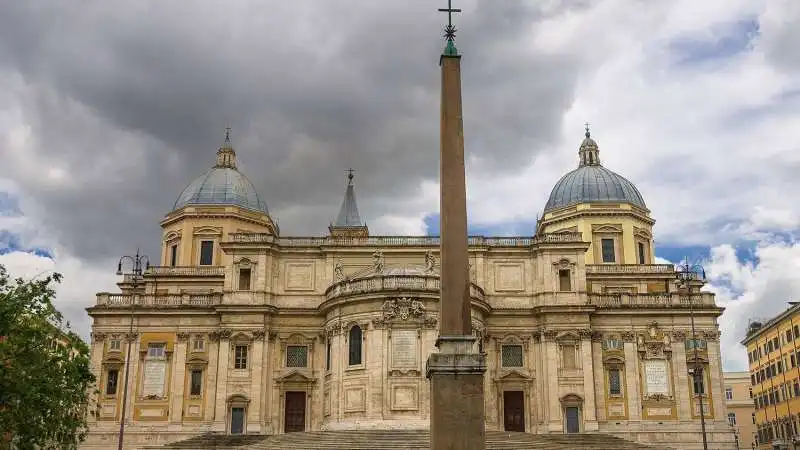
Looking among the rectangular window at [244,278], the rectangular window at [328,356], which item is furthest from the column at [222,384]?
the rectangular window at [328,356]

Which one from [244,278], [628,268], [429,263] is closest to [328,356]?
[244,278]

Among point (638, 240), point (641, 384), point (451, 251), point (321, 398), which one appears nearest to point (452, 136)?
point (451, 251)

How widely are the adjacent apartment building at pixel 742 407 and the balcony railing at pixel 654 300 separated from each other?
25.6 m

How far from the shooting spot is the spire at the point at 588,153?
61844 mm

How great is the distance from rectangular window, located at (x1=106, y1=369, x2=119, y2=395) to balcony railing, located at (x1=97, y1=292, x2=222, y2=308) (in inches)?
158

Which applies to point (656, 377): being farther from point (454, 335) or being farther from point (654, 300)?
point (454, 335)

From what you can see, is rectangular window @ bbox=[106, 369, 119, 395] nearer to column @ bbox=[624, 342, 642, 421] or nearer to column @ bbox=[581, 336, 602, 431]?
column @ bbox=[581, 336, 602, 431]

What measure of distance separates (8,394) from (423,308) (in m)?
24.5

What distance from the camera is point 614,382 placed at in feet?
159

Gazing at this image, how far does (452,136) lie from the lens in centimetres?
1914

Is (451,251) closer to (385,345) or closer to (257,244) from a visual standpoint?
(385,345)

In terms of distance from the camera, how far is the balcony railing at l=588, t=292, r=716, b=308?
49125 millimetres

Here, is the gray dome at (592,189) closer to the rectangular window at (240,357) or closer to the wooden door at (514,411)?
the wooden door at (514,411)

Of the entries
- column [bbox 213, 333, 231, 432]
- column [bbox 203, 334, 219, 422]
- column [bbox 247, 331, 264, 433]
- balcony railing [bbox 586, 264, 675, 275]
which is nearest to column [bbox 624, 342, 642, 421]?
balcony railing [bbox 586, 264, 675, 275]
